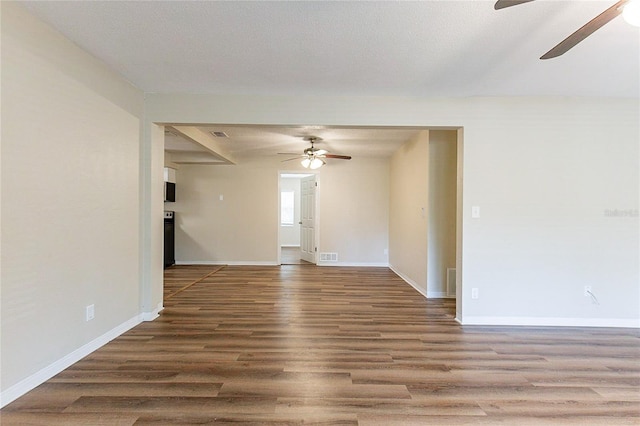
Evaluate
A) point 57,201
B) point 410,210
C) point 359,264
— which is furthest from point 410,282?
point 57,201

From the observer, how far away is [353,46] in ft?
7.86

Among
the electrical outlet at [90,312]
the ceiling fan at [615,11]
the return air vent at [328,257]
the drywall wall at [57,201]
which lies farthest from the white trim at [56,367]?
the return air vent at [328,257]

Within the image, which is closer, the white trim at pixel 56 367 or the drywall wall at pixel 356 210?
the white trim at pixel 56 367

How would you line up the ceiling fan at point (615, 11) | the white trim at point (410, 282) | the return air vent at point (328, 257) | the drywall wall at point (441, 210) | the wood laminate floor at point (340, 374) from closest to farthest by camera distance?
the ceiling fan at point (615, 11), the wood laminate floor at point (340, 374), the drywall wall at point (441, 210), the white trim at point (410, 282), the return air vent at point (328, 257)

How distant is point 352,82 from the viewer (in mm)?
3041

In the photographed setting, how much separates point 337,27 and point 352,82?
2.95 ft

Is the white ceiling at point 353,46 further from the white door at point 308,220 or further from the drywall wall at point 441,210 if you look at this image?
the white door at point 308,220

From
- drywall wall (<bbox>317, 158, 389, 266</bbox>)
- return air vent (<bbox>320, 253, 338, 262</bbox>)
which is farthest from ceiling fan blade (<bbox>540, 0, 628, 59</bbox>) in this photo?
return air vent (<bbox>320, 253, 338, 262</bbox>)

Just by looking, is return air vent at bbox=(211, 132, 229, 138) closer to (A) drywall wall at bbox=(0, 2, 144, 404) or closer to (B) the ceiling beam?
(B) the ceiling beam

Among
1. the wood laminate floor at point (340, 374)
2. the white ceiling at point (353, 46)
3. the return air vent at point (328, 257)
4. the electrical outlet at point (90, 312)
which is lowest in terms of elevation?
the wood laminate floor at point (340, 374)

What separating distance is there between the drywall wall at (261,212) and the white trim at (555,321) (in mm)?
3679

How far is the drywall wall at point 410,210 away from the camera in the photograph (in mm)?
4730

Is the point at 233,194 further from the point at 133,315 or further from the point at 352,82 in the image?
the point at 352,82

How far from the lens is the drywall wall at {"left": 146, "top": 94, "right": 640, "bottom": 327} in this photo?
3.38 metres
